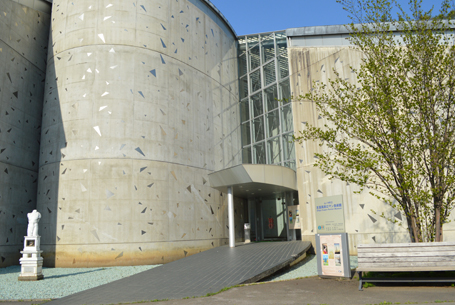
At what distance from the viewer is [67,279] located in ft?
42.9

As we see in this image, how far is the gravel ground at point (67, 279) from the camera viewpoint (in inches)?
402

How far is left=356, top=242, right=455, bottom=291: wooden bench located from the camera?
8.76 meters

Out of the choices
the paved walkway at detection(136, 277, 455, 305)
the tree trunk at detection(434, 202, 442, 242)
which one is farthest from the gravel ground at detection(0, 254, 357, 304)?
the tree trunk at detection(434, 202, 442, 242)

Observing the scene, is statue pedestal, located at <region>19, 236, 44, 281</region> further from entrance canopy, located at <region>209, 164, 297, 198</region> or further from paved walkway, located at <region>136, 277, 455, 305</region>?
entrance canopy, located at <region>209, 164, 297, 198</region>

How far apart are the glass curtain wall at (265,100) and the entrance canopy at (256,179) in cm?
246

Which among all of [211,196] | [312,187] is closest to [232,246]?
[211,196]

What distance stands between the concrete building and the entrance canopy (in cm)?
8

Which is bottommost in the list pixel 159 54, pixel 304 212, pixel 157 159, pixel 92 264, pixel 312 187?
pixel 92 264

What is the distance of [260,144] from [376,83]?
14191mm

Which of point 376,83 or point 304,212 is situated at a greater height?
point 376,83

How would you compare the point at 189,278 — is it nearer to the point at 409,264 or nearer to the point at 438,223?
the point at 409,264

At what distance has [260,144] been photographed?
2469 cm

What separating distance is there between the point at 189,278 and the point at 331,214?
4.66 metres

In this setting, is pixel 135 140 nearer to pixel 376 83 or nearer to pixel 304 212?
pixel 304 212
